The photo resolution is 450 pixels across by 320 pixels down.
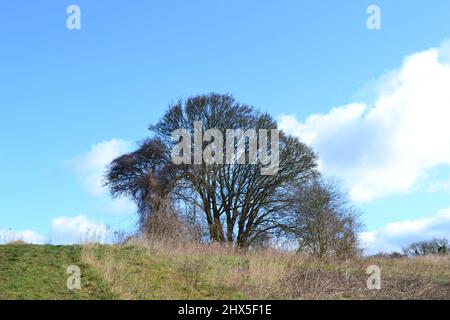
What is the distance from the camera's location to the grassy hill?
36.8 feet

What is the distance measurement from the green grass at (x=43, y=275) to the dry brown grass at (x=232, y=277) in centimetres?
31

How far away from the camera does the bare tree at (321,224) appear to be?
907 inches

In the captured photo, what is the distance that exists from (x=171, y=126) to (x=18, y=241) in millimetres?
18756

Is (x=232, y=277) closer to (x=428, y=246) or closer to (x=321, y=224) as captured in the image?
(x=321, y=224)

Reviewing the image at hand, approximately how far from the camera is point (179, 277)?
12.4 metres

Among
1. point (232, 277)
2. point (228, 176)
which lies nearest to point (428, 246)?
point (228, 176)

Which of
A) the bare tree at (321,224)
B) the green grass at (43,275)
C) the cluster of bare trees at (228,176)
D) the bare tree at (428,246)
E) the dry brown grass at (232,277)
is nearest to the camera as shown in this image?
the green grass at (43,275)

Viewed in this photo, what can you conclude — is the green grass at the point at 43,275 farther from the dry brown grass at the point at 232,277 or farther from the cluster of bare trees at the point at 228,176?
the cluster of bare trees at the point at 228,176

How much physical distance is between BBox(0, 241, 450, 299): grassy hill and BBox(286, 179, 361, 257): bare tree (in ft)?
24.5

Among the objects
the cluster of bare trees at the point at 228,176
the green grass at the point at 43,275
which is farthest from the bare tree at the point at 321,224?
the green grass at the point at 43,275

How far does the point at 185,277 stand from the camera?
40.7 feet

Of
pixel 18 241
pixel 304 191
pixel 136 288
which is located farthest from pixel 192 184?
pixel 136 288

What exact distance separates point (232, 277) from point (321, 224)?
1377cm
